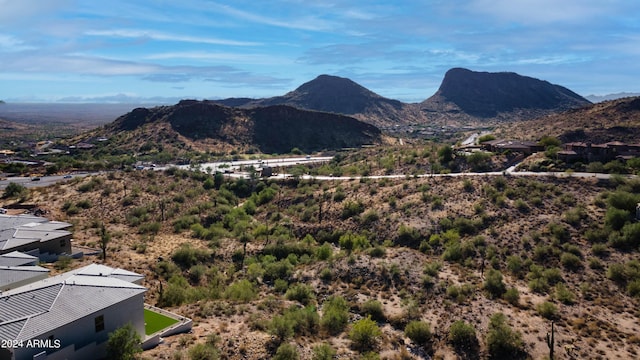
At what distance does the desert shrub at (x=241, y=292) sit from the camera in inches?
1081

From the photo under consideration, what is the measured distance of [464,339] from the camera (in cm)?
2341

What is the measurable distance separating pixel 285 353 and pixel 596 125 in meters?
78.7

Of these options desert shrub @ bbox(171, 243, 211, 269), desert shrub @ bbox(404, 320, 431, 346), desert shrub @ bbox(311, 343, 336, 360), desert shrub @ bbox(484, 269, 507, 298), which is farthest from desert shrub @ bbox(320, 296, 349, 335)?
desert shrub @ bbox(171, 243, 211, 269)

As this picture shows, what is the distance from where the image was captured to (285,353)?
63.5ft

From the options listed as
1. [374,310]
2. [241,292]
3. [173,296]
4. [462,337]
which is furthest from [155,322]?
[462,337]

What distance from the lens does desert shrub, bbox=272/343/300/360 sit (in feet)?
63.2

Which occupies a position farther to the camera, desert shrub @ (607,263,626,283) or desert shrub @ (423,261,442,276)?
desert shrub @ (423,261,442,276)

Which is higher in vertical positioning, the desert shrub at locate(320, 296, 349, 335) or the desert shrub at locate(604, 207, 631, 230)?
the desert shrub at locate(604, 207, 631, 230)

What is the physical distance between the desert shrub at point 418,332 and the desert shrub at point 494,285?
634cm

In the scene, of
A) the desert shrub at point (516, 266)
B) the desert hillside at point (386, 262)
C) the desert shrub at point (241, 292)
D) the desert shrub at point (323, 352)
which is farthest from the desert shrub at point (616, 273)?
the desert shrub at point (241, 292)

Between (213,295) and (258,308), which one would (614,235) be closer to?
(258,308)

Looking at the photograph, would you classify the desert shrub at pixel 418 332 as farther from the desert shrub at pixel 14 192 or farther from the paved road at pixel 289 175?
the desert shrub at pixel 14 192

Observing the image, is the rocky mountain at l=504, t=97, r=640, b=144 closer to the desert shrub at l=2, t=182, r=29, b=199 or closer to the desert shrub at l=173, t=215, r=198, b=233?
the desert shrub at l=173, t=215, r=198, b=233

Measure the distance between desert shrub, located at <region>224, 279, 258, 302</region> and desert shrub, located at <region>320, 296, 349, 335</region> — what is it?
486cm
